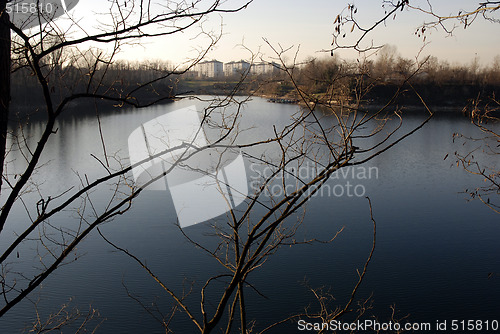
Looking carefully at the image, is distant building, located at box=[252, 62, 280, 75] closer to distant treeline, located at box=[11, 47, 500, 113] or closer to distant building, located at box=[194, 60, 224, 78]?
distant treeline, located at box=[11, 47, 500, 113]

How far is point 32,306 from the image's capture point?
672 cm

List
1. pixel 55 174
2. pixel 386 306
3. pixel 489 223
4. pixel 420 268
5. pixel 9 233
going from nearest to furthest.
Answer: pixel 386 306 → pixel 420 268 → pixel 9 233 → pixel 489 223 → pixel 55 174

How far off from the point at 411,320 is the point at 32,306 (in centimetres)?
540

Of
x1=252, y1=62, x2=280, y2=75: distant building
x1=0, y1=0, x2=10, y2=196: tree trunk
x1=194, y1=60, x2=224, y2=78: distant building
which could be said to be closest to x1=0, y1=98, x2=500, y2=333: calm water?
x1=194, y1=60, x2=224, y2=78: distant building

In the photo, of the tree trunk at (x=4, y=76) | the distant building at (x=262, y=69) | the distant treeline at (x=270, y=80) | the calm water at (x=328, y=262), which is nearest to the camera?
the tree trunk at (x=4, y=76)

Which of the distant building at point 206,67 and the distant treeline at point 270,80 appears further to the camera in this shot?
the distant building at point 206,67

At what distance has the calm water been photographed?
686cm

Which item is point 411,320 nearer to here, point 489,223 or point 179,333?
point 179,333

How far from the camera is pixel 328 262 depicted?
802 cm

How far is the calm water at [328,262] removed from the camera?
6.86 meters

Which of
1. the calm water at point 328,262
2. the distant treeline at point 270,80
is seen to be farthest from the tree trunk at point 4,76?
the calm water at point 328,262

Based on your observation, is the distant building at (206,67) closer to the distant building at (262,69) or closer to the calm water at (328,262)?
the distant building at (262,69)

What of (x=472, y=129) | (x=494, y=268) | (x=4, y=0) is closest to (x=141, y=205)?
(x=494, y=268)

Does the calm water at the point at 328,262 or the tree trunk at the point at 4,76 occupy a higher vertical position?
the tree trunk at the point at 4,76
